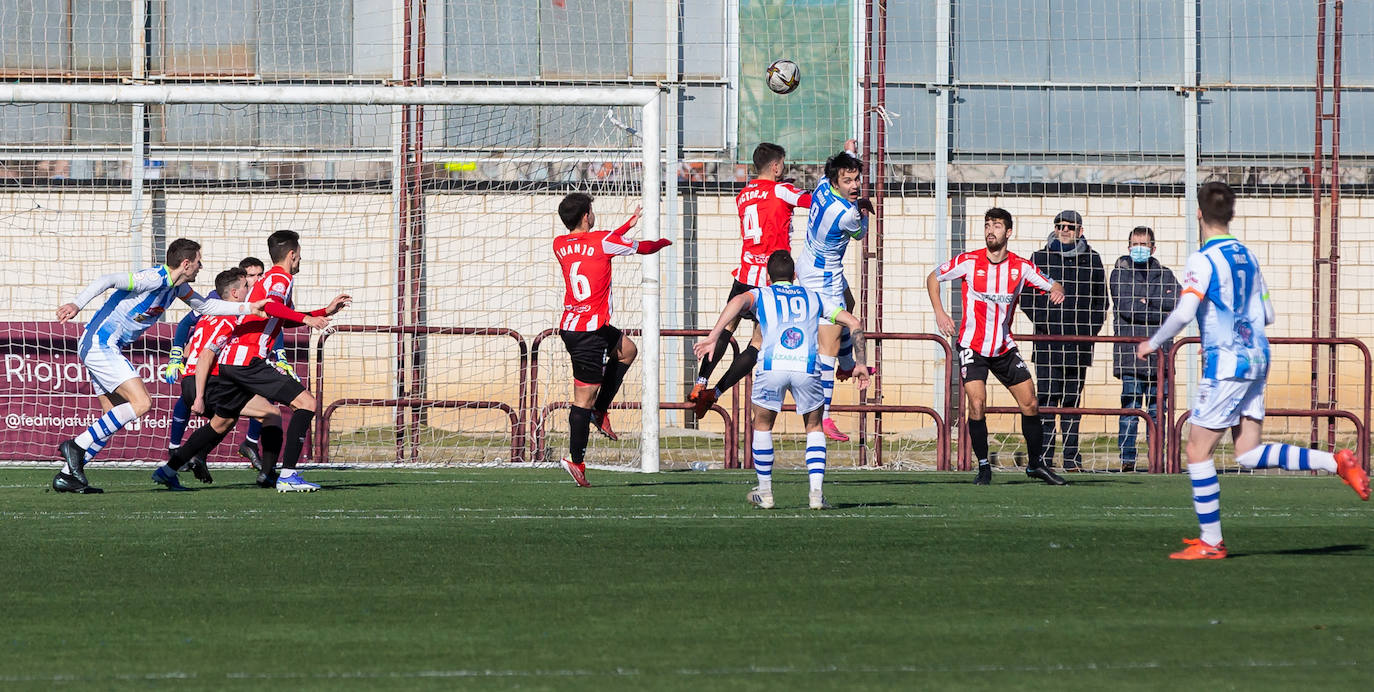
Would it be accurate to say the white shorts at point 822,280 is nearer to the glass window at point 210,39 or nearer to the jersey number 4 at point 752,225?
the jersey number 4 at point 752,225

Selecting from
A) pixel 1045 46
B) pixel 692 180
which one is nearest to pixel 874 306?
pixel 692 180

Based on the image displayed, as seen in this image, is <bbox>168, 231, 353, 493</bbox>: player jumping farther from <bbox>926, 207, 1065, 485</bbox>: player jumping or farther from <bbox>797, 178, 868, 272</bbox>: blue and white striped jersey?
<bbox>926, 207, 1065, 485</bbox>: player jumping

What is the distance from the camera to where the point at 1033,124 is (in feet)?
51.8

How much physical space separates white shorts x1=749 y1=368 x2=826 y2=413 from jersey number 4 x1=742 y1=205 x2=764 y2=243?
239cm

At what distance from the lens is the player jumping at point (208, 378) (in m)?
10.1

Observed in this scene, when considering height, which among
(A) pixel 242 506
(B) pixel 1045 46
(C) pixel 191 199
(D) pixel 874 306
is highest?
(B) pixel 1045 46

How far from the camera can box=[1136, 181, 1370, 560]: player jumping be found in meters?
6.62

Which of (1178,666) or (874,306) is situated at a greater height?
(874,306)

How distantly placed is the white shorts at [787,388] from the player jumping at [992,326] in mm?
→ 2549

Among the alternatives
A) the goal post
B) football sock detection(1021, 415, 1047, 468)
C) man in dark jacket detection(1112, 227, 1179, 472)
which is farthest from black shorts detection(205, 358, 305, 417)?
man in dark jacket detection(1112, 227, 1179, 472)

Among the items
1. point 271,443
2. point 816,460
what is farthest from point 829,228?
point 271,443

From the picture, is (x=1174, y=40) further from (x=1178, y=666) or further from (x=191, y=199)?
(x=1178, y=666)

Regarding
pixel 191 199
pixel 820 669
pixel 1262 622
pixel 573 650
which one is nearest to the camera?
pixel 820 669

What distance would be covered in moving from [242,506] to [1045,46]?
33.7 feet
